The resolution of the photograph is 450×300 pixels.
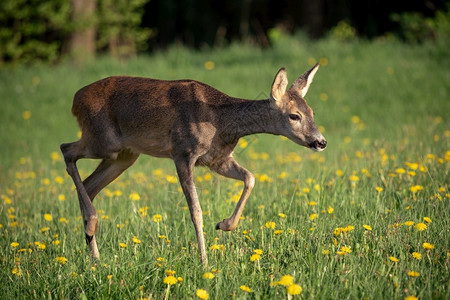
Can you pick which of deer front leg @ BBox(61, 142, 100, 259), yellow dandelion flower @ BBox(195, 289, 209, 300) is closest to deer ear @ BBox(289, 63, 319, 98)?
deer front leg @ BBox(61, 142, 100, 259)

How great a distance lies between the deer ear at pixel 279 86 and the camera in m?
4.66

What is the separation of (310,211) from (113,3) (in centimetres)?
1754

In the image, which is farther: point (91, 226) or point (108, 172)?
point (108, 172)

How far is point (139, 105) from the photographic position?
17.1ft

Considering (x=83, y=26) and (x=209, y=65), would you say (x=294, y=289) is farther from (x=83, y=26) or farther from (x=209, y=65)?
(x=83, y=26)

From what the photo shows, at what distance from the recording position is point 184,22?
30312mm

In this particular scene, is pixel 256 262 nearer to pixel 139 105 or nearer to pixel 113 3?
pixel 139 105

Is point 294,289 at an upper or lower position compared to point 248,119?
lower

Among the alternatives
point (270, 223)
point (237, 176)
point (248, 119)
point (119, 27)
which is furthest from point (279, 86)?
point (119, 27)

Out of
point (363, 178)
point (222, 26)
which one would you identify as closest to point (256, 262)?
point (363, 178)

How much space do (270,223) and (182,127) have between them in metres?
1.13

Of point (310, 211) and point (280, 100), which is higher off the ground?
point (280, 100)

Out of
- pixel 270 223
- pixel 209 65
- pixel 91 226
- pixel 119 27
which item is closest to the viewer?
pixel 270 223

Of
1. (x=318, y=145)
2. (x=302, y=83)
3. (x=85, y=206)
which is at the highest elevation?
(x=302, y=83)
